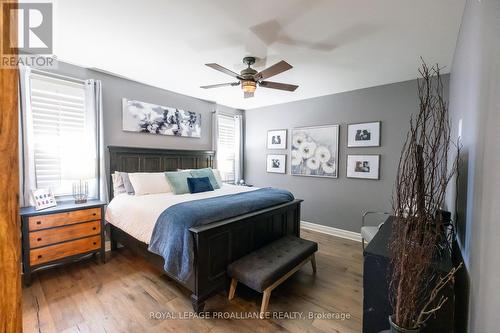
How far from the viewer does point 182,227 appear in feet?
6.70

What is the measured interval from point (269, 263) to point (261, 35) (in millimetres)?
2234

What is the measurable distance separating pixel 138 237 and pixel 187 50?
218 cm

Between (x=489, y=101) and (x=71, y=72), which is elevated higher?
(x=71, y=72)

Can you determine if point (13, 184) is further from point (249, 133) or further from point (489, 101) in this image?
point (249, 133)

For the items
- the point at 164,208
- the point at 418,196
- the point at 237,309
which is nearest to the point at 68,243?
the point at 164,208

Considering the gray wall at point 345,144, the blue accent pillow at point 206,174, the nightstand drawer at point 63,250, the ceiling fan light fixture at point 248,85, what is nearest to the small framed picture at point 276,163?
the gray wall at point 345,144

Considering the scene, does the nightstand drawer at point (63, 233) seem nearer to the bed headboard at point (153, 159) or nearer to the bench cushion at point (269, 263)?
the bed headboard at point (153, 159)

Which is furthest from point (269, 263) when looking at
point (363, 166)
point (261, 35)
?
point (363, 166)

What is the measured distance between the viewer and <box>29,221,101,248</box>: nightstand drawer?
93.8 inches

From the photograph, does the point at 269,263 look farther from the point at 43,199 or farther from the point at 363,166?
the point at 43,199

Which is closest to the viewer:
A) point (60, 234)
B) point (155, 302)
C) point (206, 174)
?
point (155, 302)

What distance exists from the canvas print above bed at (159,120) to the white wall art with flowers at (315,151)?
2056 millimetres

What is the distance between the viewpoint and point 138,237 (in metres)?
2.50

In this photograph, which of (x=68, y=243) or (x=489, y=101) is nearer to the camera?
(x=489, y=101)
